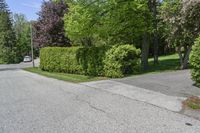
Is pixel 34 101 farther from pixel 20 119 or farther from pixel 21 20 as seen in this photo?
pixel 21 20

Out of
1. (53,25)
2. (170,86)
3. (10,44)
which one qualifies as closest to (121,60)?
(170,86)

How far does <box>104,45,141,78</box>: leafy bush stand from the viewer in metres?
18.1

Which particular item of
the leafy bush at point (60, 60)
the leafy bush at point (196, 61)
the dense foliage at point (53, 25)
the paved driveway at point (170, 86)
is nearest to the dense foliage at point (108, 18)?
the leafy bush at point (60, 60)

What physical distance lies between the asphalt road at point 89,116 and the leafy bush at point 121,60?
575 centimetres

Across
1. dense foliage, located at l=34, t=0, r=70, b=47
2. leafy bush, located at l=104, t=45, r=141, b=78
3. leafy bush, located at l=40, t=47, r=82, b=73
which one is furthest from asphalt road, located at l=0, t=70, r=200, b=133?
dense foliage, located at l=34, t=0, r=70, b=47

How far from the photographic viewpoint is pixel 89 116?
8.93 m

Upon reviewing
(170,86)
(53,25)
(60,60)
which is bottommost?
(170,86)

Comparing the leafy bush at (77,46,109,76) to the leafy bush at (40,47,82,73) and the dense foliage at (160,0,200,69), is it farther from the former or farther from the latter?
the dense foliage at (160,0,200,69)

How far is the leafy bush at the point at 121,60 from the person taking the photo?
18094 mm

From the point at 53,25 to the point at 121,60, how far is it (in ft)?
59.6

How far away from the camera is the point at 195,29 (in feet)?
52.4

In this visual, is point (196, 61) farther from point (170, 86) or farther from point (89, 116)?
point (89, 116)

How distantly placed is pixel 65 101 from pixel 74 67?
38.8ft

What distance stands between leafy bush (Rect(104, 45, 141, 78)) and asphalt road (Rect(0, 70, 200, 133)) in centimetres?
575
